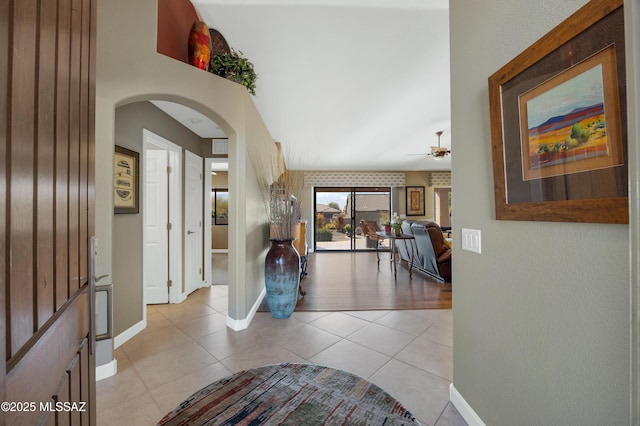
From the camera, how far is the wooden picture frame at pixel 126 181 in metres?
2.34

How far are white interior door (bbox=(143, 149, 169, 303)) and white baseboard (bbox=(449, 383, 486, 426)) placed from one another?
3.30 metres

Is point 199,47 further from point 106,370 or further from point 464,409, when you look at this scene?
point 464,409

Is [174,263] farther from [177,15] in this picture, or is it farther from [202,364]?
[177,15]

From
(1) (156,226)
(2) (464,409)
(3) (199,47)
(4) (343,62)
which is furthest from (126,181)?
(2) (464,409)

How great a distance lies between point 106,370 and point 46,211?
2.01m

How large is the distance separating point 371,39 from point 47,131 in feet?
8.16

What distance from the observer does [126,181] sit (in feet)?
8.05

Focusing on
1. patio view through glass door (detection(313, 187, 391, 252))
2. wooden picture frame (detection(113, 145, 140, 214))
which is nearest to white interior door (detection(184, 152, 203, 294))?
wooden picture frame (detection(113, 145, 140, 214))

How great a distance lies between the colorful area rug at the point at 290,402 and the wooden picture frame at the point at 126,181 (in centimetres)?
201

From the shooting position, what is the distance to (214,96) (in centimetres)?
231

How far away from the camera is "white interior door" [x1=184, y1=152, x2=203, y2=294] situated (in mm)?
3514

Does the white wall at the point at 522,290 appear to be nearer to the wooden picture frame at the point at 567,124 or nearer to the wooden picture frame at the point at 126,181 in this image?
the wooden picture frame at the point at 567,124

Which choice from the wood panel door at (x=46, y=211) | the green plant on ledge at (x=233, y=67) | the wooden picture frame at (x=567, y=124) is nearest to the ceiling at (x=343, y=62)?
the green plant on ledge at (x=233, y=67)

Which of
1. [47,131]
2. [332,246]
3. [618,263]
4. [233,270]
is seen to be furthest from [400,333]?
[332,246]
